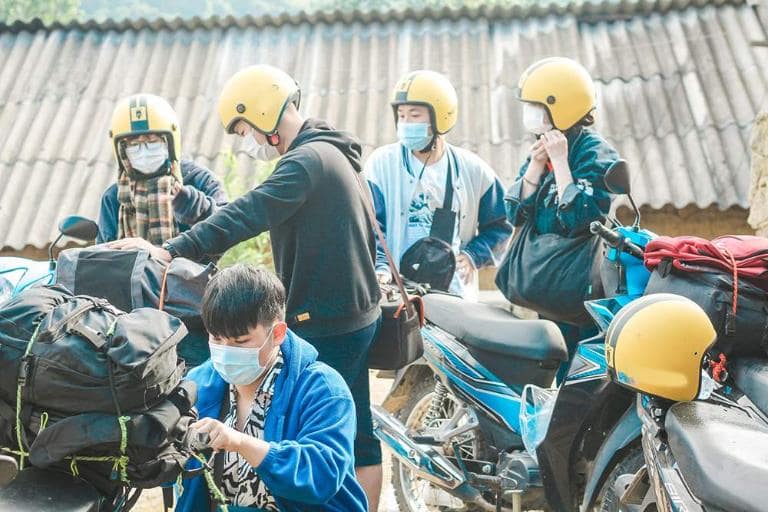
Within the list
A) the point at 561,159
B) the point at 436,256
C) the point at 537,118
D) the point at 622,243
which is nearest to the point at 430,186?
the point at 436,256

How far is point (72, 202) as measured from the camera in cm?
926

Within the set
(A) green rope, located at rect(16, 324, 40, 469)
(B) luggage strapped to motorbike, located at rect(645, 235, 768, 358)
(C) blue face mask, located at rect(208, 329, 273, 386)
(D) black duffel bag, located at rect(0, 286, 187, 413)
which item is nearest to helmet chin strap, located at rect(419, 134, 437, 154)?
(B) luggage strapped to motorbike, located at rect(645, 235, 768, 358)

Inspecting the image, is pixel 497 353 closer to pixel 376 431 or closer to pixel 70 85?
pixel 376 431

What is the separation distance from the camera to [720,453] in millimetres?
2398

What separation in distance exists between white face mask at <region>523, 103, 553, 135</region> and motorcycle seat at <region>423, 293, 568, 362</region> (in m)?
0.80

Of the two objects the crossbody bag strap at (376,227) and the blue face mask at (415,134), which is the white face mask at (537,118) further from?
the crossbody bag strap at (376,227)

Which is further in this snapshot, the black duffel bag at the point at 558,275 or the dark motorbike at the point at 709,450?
the black duffel bag at the point at 558,275

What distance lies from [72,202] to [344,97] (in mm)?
2719

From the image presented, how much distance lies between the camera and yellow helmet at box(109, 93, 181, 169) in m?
4.50

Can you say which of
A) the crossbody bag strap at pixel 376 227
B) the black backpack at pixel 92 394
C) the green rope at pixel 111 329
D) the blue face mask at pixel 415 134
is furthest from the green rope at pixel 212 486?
the blue face mask at pixel 415 134

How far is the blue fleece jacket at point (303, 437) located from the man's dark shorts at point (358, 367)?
1152 millimetres

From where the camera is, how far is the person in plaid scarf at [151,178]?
448cm

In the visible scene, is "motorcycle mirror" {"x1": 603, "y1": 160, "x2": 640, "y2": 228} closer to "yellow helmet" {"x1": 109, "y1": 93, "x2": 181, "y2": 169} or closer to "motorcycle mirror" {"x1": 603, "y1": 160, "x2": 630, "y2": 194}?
"motorcycle mirror" {"x1": 603, "y1": 160, "x2": 630, "y2": 194}

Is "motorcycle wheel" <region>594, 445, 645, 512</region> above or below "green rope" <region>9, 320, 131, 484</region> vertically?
below
